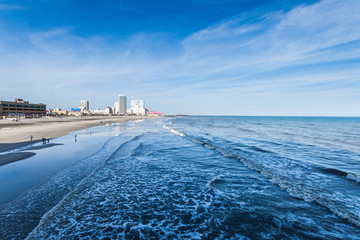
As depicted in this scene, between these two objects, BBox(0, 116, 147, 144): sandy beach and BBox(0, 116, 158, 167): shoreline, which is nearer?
BBox(0, 116, 158, 167): shoreline

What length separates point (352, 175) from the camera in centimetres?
1008

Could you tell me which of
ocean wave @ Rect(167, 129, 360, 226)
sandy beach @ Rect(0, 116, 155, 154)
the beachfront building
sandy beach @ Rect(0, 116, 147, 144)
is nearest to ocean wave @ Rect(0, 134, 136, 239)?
ocean wave @ Rect(167, 129, 360, 226)

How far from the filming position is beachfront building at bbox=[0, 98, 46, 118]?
92812mm

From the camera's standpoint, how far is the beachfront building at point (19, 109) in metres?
92.8

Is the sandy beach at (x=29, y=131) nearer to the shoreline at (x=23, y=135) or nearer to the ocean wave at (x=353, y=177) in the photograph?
the shoreline at (x=23, y=135)

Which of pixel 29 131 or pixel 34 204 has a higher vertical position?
pixel 29 131

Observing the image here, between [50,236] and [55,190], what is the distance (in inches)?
132

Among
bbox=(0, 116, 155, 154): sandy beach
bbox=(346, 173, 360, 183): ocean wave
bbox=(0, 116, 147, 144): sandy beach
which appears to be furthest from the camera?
bbox=(0, 116, 147, 144): sandy beach

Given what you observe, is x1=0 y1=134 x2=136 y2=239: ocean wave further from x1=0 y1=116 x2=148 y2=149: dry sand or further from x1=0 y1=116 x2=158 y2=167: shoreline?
x1=0 y1=116 x2=148 y2=149: dry sand

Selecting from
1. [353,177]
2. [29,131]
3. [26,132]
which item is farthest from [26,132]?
[353,177]

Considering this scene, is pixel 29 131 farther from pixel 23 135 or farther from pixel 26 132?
pixel 23 135

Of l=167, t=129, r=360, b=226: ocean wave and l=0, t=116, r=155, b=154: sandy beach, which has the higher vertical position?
l=0, t=116, r=155, b=154: sandy beach

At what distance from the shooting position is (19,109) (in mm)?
104062

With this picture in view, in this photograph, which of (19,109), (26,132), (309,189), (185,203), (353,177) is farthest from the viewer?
(19,109)
